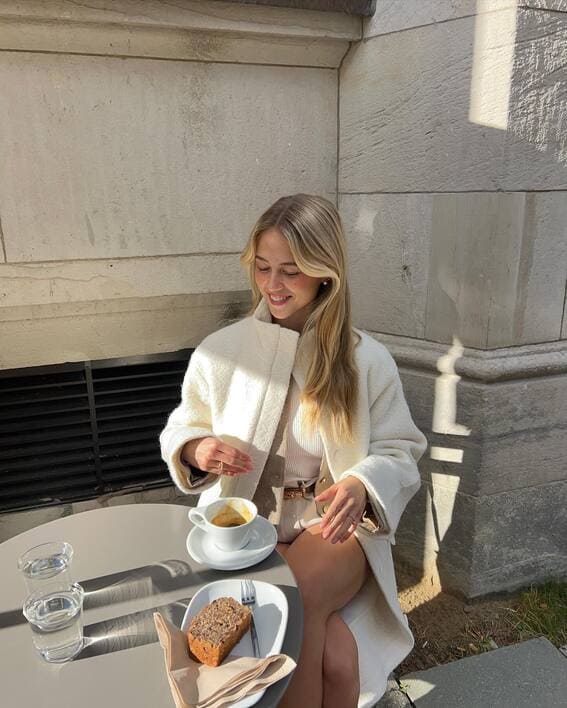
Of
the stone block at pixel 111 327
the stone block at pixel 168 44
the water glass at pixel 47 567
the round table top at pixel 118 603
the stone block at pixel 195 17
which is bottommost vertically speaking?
the round table top at pixel 118 603

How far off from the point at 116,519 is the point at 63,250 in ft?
4.20

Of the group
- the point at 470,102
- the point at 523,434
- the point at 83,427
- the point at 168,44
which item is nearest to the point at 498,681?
the point at 523,434

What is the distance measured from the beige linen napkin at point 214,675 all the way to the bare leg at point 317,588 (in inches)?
16.1

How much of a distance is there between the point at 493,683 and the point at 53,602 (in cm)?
174

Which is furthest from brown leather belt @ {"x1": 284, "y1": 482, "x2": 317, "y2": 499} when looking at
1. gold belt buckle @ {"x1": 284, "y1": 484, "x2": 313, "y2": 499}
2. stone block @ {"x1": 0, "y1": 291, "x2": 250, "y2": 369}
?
stone block @ {"x1": 0, "y1": 291, "x2": 250, "y2": 369}

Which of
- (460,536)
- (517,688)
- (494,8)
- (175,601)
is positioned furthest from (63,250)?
(517,688)

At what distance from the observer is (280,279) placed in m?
1.75

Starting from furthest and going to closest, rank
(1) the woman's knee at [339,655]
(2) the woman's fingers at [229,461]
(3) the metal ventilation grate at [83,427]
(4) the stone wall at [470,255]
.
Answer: (3) the metal ventilation grate at [83,427]
(4) the stone wall at [470,255]
(2) the woman's fingers at [229,461]
(1) the woman's knee at [339,655]

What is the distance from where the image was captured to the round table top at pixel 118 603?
3.51ft

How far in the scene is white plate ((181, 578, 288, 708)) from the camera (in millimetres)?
1162

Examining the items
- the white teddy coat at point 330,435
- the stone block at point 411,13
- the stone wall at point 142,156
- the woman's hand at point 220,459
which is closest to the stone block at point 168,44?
the stone wall at point 142,156

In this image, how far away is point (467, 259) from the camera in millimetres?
2271

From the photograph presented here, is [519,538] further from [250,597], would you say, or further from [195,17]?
[195,17]

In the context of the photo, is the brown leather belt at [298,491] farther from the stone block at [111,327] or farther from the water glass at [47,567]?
the stone block at [111,327]
